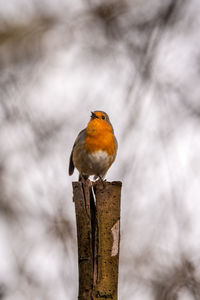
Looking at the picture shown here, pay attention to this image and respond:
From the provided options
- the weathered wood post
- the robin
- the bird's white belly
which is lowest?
the weathered wood post

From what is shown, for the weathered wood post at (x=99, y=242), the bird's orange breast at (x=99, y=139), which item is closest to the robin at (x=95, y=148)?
the bird's orange breast at (x=99, y=139)

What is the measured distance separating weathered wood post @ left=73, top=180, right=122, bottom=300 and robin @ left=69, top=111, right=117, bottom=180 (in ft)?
7.15

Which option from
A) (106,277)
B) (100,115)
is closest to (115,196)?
(106,277)

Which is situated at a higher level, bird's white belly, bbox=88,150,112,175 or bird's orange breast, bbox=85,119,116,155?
bird's orange breast, bbox=85,119,116,155

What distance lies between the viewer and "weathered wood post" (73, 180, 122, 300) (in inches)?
79.6

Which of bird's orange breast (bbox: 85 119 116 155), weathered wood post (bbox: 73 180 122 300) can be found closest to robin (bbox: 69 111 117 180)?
bird's orange breast (bbox: 85 119 116 155)

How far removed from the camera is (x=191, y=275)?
4020 millimetres

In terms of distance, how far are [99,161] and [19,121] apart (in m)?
1.02

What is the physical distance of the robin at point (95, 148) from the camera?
4.42 m

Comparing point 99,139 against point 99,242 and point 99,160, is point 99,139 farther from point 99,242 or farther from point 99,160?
point 99,242

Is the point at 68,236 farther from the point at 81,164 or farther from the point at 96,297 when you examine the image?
the point at 96,297

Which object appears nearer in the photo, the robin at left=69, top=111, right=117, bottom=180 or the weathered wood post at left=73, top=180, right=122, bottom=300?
the weathered wood post at left=73, top=180, right=122, bottom=300

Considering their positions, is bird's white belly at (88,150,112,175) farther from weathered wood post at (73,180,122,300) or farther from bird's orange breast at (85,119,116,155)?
weathered wood post at (73,180,122,300)

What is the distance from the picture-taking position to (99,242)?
2086 mm
